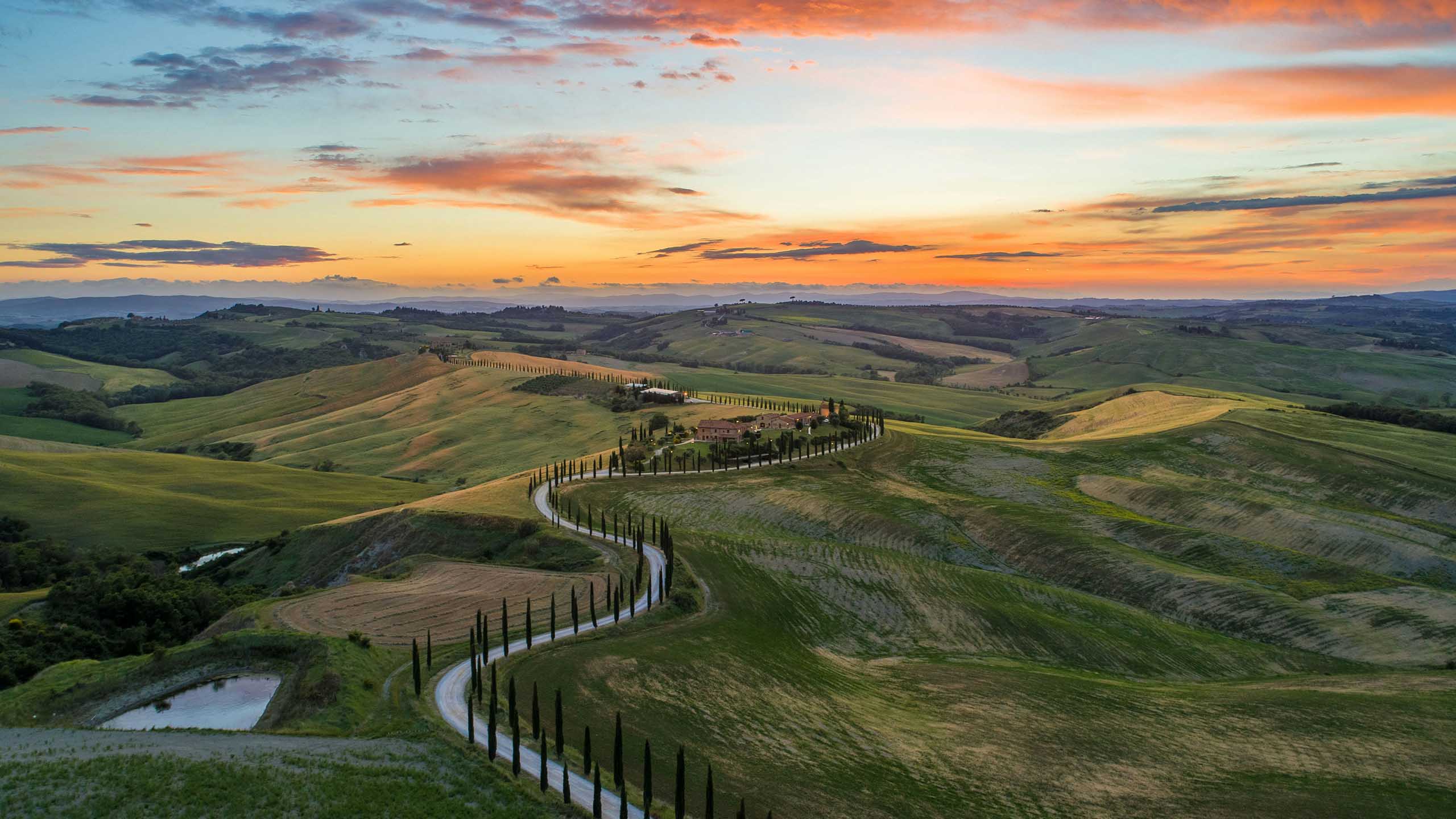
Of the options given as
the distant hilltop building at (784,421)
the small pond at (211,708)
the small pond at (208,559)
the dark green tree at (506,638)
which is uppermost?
the distant hilltop building at (784,421)

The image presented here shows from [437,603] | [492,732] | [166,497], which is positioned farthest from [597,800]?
[166,497]

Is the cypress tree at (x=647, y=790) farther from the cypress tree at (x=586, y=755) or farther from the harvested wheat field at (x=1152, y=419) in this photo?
the harvested wheat field at (x=1152, y=419)

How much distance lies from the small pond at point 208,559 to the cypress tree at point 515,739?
94932 mm

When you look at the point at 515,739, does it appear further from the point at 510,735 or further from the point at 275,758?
the point at 275,758

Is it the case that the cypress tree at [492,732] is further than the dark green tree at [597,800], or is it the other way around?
the cypress tree at [492,732]

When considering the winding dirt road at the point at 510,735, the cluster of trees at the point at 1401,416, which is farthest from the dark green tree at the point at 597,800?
the cluster of trees at the point at 1401,416

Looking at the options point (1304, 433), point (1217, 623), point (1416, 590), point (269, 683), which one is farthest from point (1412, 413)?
point (269, 683)

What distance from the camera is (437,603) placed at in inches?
2566

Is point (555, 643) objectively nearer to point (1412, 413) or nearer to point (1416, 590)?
point (1416, 590)

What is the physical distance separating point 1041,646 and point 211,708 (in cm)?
6258

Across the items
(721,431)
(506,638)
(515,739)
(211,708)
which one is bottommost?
(211,708)

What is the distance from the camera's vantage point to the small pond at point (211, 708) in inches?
1822

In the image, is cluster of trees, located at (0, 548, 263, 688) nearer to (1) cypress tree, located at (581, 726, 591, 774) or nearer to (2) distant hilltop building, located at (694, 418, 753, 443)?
(1) cypress tree, located at (581, 726, 591, 774)

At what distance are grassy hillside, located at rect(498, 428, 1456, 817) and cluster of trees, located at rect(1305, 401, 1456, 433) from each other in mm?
56572
